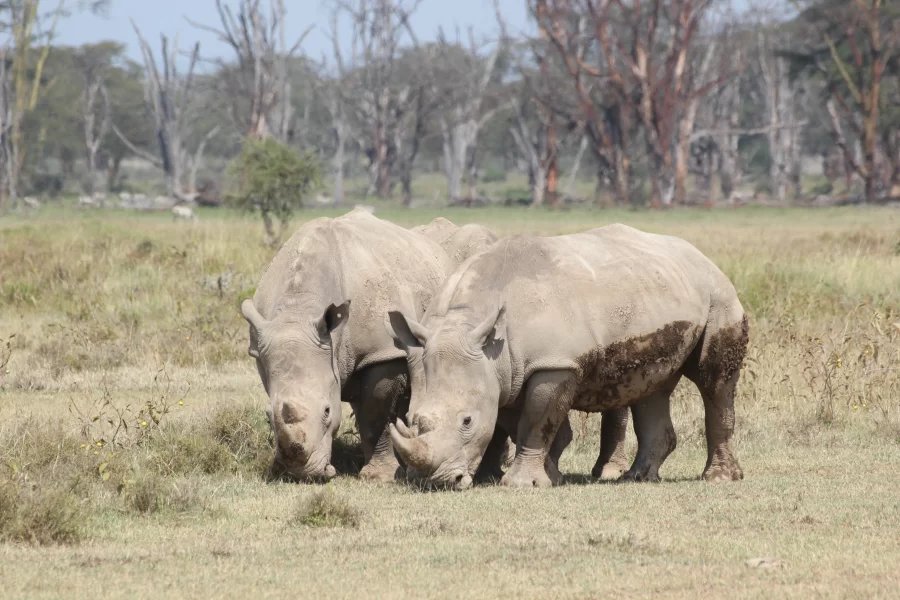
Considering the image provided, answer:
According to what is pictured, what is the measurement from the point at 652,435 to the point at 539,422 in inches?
45.5

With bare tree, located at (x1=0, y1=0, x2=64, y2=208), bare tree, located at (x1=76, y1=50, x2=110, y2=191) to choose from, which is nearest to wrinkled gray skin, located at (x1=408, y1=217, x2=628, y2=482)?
bare tree, located at (x1=0, y1=0, x2=64, y2=208)

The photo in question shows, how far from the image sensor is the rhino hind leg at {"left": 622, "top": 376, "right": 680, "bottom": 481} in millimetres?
9805

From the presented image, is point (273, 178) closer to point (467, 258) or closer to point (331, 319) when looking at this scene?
point (467, 258)

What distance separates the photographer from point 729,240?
25656mm

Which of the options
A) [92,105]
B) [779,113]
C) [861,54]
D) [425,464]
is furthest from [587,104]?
[425,464]

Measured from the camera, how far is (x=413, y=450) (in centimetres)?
840

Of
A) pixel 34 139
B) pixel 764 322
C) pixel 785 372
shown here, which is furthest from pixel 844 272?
pixel 34 139

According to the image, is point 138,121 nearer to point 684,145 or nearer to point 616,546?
point 684,145

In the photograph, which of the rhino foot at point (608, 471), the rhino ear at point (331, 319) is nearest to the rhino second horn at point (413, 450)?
the rhino ear at point (331, 319)

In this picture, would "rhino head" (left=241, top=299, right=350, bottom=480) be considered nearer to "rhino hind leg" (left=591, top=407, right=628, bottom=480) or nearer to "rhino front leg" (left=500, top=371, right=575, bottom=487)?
"rhino front leg" (left=500, top=371, right=575, bottom=487)

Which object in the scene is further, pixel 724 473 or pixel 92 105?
pixel 92 105

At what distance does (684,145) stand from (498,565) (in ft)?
144

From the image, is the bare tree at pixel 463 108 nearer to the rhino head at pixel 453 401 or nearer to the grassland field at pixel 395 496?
the grassland field at pixel 395 496

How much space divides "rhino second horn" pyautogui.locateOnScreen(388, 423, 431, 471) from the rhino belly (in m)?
1.22
